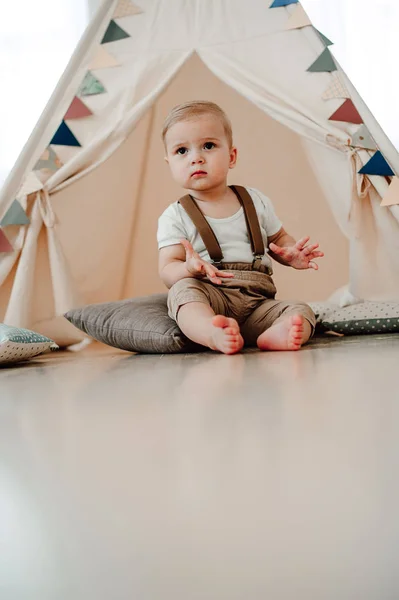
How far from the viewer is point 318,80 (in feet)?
7.48

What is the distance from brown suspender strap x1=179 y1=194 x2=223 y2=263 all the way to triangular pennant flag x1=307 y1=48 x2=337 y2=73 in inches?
27.0

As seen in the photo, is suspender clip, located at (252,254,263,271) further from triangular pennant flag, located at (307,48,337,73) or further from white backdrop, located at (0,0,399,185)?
white backdrop, located at (0,0,399,185)

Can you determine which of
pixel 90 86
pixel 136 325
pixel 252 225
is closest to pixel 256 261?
pixel 252 225

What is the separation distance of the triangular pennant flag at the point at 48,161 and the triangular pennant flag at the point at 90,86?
0.72 feet

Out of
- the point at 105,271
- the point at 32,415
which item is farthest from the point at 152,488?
the point at 105,271

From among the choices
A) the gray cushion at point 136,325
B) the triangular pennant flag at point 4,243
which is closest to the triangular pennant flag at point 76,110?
the triangular pennant flag at point 4,243

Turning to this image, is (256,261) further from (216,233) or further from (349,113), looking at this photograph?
(349,113)

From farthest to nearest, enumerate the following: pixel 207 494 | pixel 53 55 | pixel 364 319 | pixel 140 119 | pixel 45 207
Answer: pixel 53 55 < pixel 140 119 < pixel 45 207 < pixel 364 319 < pixel 207 494

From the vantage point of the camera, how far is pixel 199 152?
2.01 meters

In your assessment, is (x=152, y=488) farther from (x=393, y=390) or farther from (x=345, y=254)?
(x=345, y=254)

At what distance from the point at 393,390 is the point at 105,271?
6.13 feet

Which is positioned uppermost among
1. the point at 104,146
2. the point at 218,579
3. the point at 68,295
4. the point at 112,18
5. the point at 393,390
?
the point at 112,18

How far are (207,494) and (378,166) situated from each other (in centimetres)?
186

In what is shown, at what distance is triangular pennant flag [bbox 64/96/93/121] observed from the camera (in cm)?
229
